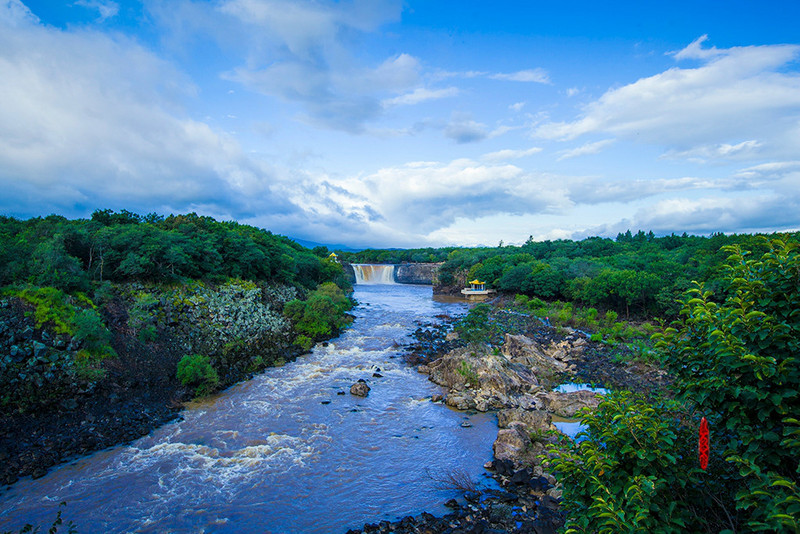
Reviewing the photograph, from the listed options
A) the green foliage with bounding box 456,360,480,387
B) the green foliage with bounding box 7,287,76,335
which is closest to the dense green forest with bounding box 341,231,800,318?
the green foliage with bounding box 456,360,480,387

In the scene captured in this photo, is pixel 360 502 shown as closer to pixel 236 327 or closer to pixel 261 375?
pixel 261 375

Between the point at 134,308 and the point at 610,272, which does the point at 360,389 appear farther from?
the point at 610,272

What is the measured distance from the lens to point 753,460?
3508 mm

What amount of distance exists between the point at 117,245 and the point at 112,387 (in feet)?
33.5

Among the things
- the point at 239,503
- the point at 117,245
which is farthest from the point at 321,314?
the point at 239,503

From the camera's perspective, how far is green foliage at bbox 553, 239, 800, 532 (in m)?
3.55

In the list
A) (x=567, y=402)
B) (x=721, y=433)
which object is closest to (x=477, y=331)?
(x=567, y=402)

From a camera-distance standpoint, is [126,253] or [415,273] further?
[415,273]

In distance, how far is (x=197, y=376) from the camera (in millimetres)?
16500

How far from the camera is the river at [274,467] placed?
31.0 ft

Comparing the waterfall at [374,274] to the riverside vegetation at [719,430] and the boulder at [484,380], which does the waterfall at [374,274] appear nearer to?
the boulder at [484,380]

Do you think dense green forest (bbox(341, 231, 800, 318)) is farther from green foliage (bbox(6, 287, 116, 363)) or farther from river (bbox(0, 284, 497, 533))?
green foliage (bbox(6, 287, 116, 363))

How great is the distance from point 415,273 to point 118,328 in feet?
248

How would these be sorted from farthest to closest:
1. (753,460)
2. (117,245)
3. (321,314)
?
(321,314) → (117,245) → (753,460)
